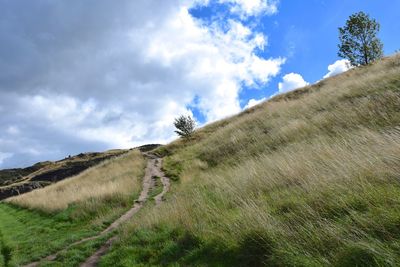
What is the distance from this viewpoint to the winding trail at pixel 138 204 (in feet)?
35.5

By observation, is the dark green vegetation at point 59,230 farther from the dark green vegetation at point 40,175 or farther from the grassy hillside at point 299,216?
the dark green vegetation at point 40,175

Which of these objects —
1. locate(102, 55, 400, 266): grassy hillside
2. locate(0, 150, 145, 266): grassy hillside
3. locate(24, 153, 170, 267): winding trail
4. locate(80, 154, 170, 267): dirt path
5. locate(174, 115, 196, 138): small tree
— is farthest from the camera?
locate(174, 115, 196, 138): small tree

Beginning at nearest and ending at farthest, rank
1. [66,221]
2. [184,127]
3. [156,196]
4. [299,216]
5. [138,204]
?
[299,216] < [138,204] < [66,221] < [156,196] < [184,127]

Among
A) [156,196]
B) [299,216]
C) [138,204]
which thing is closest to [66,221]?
[138,204]

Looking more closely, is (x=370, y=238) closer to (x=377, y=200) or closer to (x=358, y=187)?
(x=377, y=200)

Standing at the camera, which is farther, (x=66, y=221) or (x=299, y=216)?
(x=66, y=221)

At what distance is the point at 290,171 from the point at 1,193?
8465cm

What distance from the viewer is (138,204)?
18297 millimetres

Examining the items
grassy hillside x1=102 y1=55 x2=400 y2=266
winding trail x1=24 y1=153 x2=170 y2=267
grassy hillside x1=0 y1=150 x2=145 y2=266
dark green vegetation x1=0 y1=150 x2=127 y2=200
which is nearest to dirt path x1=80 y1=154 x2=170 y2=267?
winding trail x1=24 y1=153 x2=170 y2=267

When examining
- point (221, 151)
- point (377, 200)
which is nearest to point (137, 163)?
point (221, 151)

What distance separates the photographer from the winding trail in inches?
426

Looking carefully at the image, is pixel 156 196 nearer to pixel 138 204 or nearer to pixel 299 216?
pixel 138 204

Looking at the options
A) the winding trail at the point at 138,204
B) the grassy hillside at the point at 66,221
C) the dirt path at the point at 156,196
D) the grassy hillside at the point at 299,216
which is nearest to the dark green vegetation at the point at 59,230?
the grassy hillside at the point at 66,221

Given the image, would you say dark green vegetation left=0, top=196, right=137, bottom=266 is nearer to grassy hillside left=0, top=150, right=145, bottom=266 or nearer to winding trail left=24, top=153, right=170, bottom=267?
grassy hillside left=0, top=150, right=145, bottom=266
